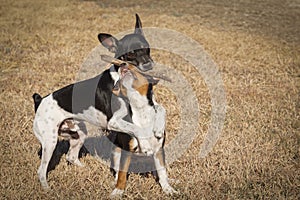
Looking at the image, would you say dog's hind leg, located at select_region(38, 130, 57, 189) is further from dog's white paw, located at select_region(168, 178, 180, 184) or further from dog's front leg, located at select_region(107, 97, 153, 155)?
dog's white paw, located at select_region(168, 178, 180, 184)

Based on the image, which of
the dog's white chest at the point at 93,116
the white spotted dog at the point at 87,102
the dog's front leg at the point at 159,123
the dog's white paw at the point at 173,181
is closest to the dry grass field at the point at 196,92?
the dog's white paw at the point at 173,181

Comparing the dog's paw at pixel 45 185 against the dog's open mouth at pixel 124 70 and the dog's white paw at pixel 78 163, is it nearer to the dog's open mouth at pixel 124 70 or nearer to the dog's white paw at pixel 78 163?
the dog's white paw at pixel 78 163

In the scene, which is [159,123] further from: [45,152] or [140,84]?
[45,152]

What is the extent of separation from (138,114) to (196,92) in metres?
4.40

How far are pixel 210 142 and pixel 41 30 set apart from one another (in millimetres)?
10797

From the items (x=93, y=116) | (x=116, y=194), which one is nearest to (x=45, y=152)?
(x=93, y=116)

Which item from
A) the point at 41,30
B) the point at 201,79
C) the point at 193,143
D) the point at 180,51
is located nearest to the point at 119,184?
the point at 193,143

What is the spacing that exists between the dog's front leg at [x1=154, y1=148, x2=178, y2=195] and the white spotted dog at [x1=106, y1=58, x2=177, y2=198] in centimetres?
9

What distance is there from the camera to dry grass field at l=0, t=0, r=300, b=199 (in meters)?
5.26

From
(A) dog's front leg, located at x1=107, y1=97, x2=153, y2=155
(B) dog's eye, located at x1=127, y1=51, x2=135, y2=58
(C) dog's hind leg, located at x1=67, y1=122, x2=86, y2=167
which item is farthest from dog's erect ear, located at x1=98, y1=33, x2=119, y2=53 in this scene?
(C) dog's hind leg, located at x1=67, y1=122, x2=86, y2=167

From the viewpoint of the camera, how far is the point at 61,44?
13531 mm

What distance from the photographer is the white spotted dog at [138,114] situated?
474 cm

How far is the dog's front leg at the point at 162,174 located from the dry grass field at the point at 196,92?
0.10 metres

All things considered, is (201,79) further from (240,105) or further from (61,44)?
(61,44)
